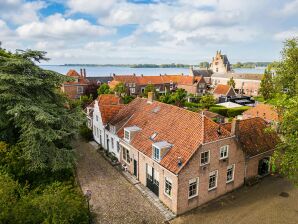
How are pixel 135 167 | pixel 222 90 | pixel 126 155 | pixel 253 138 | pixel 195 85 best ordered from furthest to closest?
pixel 195 85
pixel 222 90
pixel 126 155
pixel 135 167
pixel 253 138

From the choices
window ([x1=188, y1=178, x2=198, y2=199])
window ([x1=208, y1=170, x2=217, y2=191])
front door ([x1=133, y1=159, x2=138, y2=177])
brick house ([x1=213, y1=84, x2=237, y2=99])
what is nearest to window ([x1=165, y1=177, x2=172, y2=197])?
window ([x1=188, y1=178, x2=198, y2=199])

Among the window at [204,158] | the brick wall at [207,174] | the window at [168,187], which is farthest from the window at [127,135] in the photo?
the window at [204,158]

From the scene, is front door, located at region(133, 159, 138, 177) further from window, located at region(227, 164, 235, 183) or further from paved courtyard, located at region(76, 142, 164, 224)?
window, located at region(227, 164, 235, 183)

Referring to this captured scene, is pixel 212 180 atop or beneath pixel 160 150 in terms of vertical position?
beneath

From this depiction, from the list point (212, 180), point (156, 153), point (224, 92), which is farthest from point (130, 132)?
point (224, 92)

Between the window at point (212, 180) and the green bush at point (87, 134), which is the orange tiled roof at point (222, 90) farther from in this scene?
the window at point (212, 180)

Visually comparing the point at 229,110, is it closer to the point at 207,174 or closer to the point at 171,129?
the point at 171,129

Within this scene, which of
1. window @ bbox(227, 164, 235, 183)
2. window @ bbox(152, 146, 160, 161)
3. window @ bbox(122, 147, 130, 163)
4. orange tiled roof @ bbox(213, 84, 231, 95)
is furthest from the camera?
orange tiled roof @ bbox(213, 84, 231, 95)
